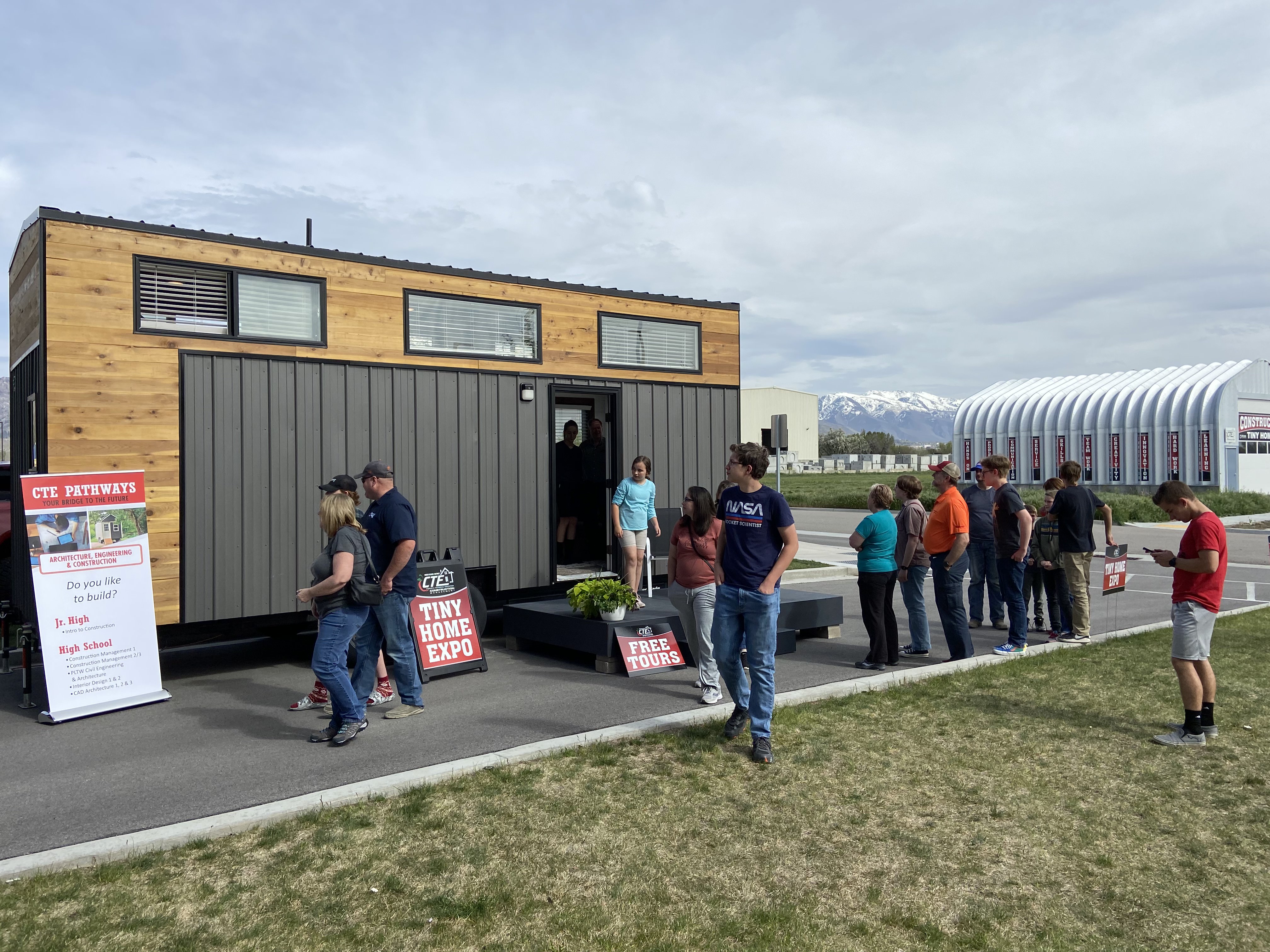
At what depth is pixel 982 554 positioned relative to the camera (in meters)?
9.08

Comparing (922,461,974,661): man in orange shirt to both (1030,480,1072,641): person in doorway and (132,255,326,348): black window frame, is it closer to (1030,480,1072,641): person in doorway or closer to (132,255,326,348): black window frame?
(1030,480,1072,641): person in doorway

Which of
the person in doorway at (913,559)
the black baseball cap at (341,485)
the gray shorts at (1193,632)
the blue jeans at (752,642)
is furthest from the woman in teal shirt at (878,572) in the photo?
the black baseball cap at (341,485)

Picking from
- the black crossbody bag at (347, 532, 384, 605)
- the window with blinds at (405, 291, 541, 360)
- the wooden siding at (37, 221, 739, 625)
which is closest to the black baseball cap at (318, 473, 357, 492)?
the black crossbody bag at (347, 532, 384, 605)

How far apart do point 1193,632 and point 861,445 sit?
397ft

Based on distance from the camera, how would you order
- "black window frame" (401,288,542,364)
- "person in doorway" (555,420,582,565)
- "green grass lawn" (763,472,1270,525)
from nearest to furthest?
"black window frame" (401,288,542,364) → "person in doorway" (555,420,582,565) → "green grass lawn" (763,472,1270,525)

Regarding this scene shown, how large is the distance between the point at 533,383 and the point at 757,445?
13.7 feet

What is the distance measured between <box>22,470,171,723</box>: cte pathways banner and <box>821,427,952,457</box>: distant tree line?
113 metres

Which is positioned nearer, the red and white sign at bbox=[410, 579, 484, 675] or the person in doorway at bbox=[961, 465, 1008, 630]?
the red and white sign at bbox=[410, 579, 484, 675]

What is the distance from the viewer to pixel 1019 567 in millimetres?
8438

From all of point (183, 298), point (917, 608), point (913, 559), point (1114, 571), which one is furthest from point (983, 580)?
point (183, 298)

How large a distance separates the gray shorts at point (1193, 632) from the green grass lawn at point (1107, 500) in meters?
10.4

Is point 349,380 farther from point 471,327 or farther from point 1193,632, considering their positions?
point 1193,632

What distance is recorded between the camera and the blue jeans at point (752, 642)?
527cm

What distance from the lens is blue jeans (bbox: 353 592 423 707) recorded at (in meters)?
6.11
